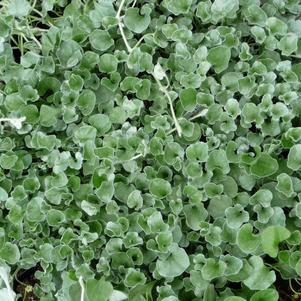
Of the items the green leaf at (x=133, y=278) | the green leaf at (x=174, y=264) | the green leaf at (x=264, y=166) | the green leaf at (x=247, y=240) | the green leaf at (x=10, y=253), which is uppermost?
the green leaf at (x=264, y=166)

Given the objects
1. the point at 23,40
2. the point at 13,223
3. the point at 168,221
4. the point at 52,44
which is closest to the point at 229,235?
the point at 168,221

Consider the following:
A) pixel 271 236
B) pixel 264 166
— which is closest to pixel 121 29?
pixel 264 166

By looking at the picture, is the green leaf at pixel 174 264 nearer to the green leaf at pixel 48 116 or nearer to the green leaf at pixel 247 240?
the green leaf at pixel 247 240

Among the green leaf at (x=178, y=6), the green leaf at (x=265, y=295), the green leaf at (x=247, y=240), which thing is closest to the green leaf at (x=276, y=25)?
the green leaf at (x=178, y=6)

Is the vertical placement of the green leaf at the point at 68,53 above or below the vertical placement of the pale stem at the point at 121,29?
below

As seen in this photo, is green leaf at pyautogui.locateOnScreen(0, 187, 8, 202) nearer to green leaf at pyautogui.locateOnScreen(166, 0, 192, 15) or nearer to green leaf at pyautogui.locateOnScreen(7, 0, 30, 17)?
green leaf at pyautogui.locateOnScreen(7, 0, 30, 17)

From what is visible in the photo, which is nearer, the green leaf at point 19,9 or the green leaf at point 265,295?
the green leaf at point 265,295

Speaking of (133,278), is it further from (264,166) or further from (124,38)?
(124,38)
